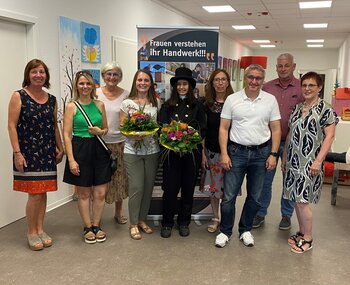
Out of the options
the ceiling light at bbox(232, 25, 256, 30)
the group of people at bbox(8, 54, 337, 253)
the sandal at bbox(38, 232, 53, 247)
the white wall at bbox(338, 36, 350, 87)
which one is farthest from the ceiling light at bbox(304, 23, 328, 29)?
the sandal at bbox(38, 232, 53, 247)

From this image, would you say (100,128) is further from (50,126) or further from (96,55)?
(96,55)

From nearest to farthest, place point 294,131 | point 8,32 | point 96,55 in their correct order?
point 294,131, point 8,32, point 96,55

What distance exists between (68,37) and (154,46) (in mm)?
1247

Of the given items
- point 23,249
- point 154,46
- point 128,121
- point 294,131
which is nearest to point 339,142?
point 294,131

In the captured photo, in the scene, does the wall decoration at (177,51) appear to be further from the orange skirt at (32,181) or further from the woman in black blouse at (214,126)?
the orange skirt at (32,181)

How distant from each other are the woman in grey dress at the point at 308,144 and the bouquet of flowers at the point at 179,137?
77 centimetres

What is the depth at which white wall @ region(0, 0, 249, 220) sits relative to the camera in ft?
12.3

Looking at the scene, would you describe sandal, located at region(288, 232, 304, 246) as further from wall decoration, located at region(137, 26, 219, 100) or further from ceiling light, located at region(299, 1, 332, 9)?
ceiling light, located at region(299, 1, 332, 9)

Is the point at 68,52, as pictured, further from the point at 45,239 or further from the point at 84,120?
the point at 45,239

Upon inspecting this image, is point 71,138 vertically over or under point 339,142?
over

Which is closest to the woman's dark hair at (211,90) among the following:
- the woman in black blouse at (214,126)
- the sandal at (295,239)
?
the woman in black blouse at (214,126)

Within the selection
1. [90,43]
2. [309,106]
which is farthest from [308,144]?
[90,43]

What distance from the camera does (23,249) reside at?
3076 millimetres

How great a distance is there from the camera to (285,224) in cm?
361
